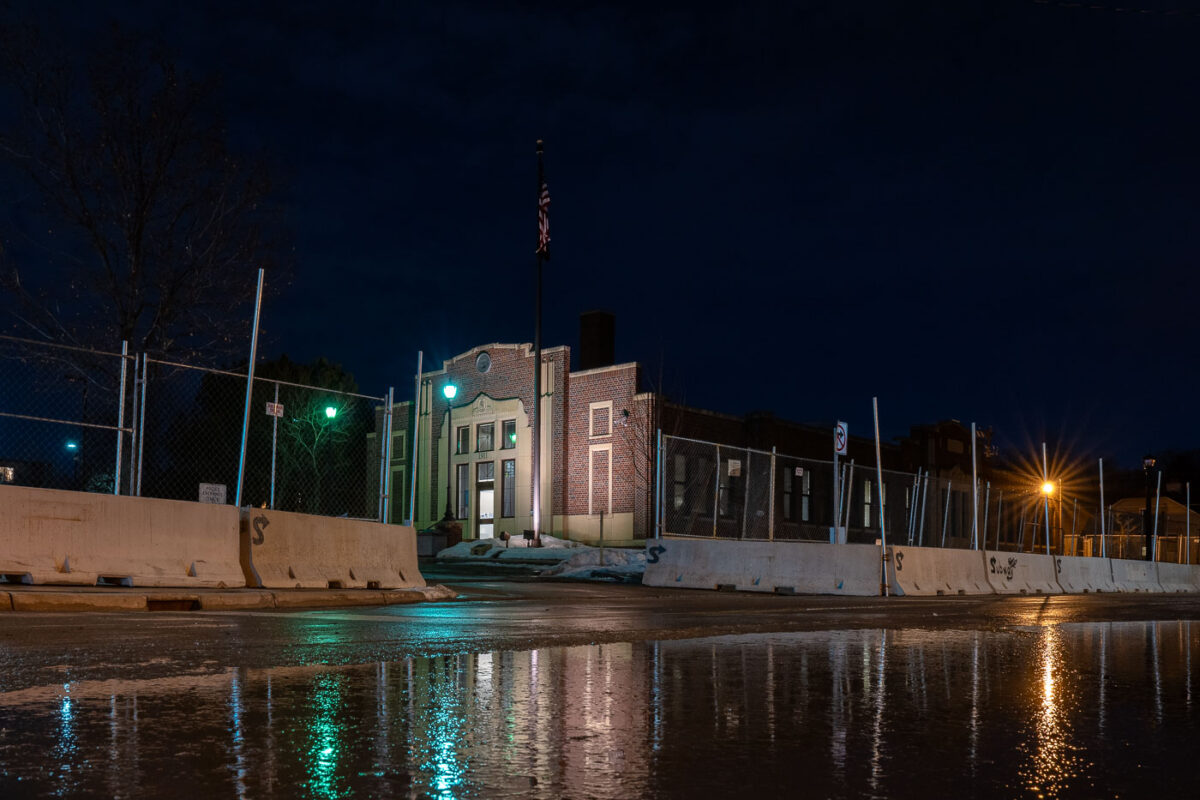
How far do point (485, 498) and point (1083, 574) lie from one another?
2238 cm

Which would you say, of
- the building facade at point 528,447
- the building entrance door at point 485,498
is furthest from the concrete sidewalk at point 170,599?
the building entrance door at point 485,498

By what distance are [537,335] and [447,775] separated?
1361 inches

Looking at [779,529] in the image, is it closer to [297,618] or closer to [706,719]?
[297,618]

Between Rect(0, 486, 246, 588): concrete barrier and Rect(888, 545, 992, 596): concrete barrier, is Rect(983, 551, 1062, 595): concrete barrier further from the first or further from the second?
Rect(0, 486, 246, 588): concrete barrier

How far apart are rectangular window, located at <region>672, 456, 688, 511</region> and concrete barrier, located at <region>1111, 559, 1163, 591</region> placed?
44.1ft

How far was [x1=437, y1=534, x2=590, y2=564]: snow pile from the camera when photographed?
3588 centimetres

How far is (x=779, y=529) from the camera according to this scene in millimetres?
43531

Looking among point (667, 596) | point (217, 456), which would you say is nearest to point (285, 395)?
point (217, 456)

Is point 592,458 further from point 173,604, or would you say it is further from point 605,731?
point 605,731

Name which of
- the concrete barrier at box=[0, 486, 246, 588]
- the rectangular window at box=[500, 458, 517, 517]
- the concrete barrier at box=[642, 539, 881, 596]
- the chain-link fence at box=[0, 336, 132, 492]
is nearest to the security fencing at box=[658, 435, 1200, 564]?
the rectangular window at box=[500, 458, 517, 517]

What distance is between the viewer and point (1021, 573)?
89.7 feet

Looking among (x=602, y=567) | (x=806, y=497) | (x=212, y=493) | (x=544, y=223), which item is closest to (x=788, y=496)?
(x=806, y=497)

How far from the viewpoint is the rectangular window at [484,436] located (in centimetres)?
4528

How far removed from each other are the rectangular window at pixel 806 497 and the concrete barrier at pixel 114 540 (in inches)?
1298
